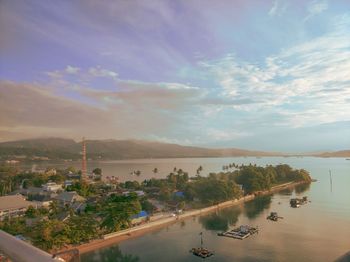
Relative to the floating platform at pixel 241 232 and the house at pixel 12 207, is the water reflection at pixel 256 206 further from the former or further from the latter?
the house at pixel 12 207

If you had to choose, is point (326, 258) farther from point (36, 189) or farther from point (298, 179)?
point (298, 179)

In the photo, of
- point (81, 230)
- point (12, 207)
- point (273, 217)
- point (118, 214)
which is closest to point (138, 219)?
point (118, 214)

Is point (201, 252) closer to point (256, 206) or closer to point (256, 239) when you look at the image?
point (256, 239)

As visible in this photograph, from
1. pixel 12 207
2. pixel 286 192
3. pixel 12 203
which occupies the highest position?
pixel 12 203

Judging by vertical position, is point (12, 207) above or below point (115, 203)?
below

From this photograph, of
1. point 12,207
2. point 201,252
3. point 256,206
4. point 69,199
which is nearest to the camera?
point 201,252

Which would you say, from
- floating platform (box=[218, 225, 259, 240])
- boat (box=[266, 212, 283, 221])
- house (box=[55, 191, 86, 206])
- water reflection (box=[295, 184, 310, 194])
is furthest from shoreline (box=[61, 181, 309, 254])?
water reflection (box=[295, 184, 310, 194])

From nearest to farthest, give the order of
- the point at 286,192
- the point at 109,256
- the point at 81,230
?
the point at 109,256 → the point at 81,230 → the point at 286,192
